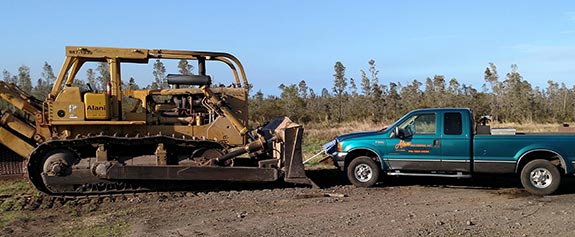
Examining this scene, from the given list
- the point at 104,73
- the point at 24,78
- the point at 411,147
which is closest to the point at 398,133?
the point at 411,147

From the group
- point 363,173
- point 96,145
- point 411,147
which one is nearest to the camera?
point 96,145

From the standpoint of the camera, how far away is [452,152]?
38.1ft

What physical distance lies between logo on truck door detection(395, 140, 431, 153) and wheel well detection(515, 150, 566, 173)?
5.88 ft

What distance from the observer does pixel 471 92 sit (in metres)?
48.0

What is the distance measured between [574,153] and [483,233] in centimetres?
428

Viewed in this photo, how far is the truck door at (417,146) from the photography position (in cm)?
1175

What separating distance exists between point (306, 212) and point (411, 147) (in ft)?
11.7

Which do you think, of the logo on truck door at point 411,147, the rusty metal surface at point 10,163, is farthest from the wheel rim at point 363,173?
the rusty metal surface at point 10,163

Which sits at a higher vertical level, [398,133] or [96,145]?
[398,133]

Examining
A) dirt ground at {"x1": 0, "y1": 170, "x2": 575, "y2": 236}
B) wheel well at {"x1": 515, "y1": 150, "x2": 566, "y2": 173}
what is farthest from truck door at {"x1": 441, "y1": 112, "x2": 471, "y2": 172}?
wheel well at {"x1": 515, "y1": 150, "x2": 566, "y2": 173}

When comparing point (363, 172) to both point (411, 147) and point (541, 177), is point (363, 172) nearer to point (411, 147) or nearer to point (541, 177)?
point (411, 147)

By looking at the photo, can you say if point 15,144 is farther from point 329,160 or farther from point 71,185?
point 329,160

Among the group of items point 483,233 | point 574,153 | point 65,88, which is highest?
point 65,88

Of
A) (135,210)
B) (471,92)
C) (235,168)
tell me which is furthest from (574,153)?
(471,92)
